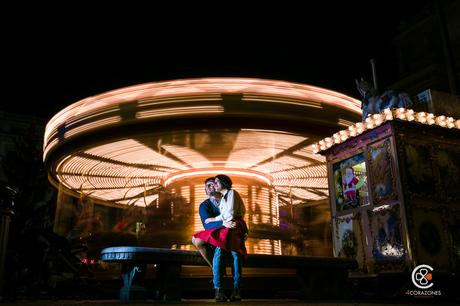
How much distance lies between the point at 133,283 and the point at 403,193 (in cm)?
445

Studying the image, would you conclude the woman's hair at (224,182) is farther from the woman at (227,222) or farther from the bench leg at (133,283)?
the bench leg at (133,283)

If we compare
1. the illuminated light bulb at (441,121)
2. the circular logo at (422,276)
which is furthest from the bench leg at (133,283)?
the illuminated light bulb at (441,121)

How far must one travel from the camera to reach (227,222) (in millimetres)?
5312

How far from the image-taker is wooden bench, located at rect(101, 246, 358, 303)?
5480mm

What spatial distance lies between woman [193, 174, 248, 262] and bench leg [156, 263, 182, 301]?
758mm

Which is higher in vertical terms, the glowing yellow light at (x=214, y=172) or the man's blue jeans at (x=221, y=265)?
the glowing yellow light at (x=214, y=172)

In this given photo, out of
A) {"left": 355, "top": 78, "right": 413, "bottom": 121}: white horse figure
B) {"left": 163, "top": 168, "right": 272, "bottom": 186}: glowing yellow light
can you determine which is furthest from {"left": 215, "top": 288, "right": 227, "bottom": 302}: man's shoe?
{"left": 163, "top": 168, "right": 272, "bottom": 186}: glowing yellow light

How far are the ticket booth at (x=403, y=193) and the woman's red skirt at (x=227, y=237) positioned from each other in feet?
10.3

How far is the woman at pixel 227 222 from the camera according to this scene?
529cm

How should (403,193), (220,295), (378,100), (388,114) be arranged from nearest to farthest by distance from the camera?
(220,295), (403,193), (388,114), (378,100)

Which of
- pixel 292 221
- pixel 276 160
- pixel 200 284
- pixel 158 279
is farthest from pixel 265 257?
pixel 292 221

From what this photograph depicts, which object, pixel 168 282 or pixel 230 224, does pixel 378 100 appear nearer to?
pixel 230 224

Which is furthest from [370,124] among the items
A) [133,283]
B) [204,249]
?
[133,283]

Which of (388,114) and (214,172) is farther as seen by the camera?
(214,172)
